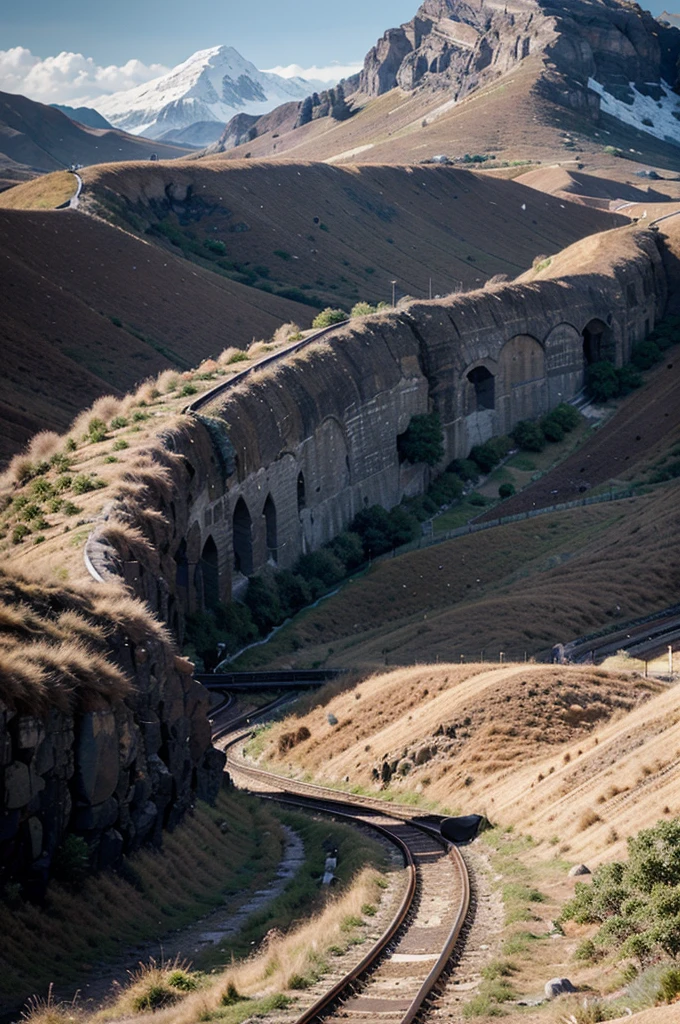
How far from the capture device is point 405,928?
16234 mm

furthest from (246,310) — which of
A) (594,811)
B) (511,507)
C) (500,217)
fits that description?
(594,811)

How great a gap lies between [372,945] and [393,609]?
30079 mm

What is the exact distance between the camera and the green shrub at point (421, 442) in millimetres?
58438

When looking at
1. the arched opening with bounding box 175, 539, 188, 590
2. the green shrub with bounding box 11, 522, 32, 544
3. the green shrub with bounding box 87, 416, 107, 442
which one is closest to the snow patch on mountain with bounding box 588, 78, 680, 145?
the green shrub with bounding box 87, 416, 107, 442

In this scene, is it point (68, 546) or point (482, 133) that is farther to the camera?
point (482, 133)

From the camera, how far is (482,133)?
513ft

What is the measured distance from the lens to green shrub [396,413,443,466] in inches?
2301

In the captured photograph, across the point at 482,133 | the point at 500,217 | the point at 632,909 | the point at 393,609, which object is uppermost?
the point at 482,133

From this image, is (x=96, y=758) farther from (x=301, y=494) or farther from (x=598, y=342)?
(x=598, y=342)

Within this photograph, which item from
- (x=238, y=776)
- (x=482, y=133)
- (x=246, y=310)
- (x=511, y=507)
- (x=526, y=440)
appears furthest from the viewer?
(x=482, y=133)

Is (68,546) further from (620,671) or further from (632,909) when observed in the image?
(632,909)

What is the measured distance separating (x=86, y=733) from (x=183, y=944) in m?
2.56

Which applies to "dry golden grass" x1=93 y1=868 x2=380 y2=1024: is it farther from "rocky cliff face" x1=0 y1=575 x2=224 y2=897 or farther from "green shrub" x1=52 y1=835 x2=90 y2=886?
"rocky cliff face" x1=0 y1=575 x2=224 y2=897

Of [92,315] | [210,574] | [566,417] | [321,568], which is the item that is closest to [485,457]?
[566,417]
